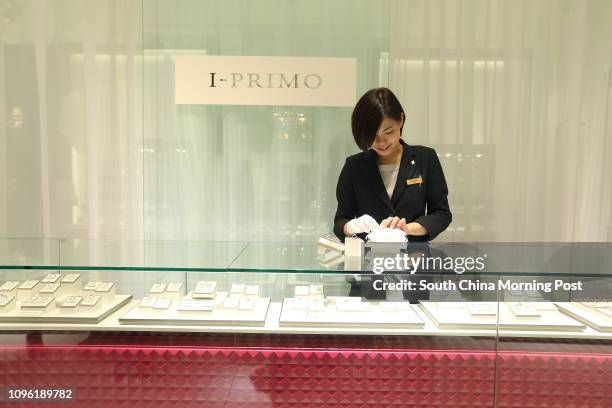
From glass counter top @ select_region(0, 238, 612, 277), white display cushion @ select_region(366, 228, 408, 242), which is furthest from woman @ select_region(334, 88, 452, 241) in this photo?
glass counter top @ select_region(0, 238, 612, 277)

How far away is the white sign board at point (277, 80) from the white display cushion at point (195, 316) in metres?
2.46

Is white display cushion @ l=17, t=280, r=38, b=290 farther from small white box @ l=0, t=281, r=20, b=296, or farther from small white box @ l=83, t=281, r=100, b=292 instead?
small white box @ l=83, t=281, r=100, b=292

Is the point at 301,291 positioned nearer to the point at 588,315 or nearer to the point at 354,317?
the point at 354,317

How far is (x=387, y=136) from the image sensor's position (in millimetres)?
2152

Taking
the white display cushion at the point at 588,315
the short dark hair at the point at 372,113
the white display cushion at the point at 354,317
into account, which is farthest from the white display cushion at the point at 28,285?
the short dark hair at the point at 372,113

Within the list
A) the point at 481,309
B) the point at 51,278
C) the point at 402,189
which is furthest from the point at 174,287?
the point at 402,189

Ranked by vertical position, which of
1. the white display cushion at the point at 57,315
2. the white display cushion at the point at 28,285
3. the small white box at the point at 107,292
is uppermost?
the white display cushion at the point at 28,285

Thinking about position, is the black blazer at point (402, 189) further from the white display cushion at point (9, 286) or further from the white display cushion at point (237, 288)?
the white display cushion at point (9, 286)

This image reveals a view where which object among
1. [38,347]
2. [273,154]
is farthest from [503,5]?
[38,347]

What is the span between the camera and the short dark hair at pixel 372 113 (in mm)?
2070

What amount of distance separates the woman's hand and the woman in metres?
0.05

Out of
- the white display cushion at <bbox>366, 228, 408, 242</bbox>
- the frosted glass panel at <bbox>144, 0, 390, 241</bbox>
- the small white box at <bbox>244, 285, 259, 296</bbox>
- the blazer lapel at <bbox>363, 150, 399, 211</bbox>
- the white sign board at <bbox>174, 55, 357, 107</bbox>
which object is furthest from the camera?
the frosted glass panel at <bbox>144, 0, 390, 241</bbox>

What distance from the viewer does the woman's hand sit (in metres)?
1.69

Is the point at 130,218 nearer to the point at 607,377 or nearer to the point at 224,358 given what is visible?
the point at 224,358
